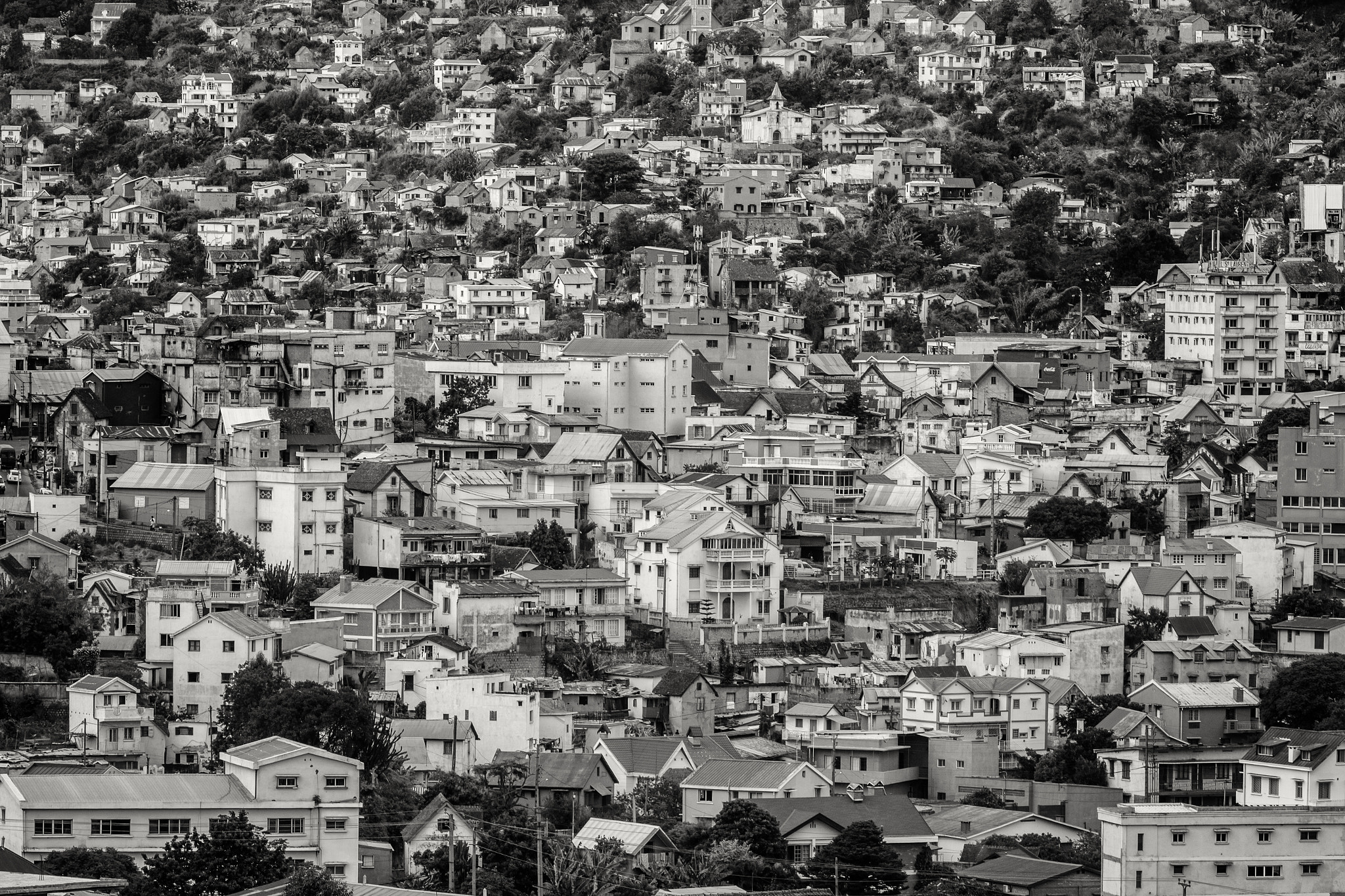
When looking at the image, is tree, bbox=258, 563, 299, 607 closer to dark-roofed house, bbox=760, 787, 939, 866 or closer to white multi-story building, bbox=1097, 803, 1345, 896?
dark-roofed house, bbox=760, 787, 939, 866

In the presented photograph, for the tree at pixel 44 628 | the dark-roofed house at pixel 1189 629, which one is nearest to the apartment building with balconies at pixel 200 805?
the tree at pixel 44 628

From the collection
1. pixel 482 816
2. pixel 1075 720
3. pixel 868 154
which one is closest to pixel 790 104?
pixel 868 154

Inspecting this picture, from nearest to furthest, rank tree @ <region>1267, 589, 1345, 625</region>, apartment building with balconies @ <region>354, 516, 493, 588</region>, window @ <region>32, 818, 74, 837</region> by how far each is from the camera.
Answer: window @ <region>32, 818, 74, 837</region>
apartment building with balconies @ <region>354, 516, 493, 588</region>
tree @ <region>1267, 589, 1345, 625</region>

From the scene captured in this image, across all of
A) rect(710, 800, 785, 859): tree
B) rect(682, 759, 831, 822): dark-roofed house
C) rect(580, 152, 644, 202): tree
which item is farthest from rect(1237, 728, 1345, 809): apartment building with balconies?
rect(580, 152, 644, 202): tree

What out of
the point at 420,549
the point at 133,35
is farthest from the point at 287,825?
the point at 133,35

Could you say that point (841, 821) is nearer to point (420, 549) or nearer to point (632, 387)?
point (420, 549)

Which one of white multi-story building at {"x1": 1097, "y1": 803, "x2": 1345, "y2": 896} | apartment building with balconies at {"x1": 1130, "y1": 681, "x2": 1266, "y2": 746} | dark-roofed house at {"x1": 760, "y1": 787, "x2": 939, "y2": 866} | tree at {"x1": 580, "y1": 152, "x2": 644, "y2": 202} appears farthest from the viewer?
tree at {"x1": 580, "y1": 152, "x2": 644, "y2": 202}

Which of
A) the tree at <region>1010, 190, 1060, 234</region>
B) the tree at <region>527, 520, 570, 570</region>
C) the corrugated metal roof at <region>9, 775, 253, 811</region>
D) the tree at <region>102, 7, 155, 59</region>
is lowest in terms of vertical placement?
the corrugated metal roof at <region>9, 775, 253, 811</region>

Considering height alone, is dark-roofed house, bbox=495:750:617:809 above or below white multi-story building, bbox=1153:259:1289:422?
below

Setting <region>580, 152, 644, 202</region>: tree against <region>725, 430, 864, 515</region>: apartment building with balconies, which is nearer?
<region>725, 430, 864, 515</region>: apartment building with balconies
